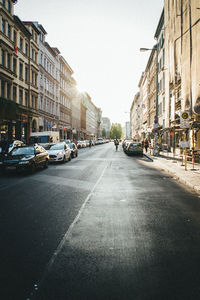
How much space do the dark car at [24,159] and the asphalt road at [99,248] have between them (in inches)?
208

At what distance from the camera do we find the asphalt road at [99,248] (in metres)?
2.78

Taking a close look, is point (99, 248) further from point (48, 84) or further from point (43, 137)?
point (48, 84)

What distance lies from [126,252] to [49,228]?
1.68m

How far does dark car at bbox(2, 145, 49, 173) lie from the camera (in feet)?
40.9

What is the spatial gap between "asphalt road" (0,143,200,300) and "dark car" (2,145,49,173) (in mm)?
5282

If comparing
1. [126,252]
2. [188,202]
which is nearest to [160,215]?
[188,202]

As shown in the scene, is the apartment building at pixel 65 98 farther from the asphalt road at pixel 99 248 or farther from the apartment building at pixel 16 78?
the asphalt road at pixel 99 248

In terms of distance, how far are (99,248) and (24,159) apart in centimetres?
962

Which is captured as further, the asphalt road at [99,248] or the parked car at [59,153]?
the parked car at [59,153]

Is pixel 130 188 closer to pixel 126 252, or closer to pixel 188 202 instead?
pixel 188 202

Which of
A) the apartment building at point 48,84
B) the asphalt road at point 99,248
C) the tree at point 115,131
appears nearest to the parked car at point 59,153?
the asphalt road at point 99,248

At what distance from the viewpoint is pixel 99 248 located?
12.7 ft

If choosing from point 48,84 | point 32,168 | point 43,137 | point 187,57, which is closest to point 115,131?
point 48,84

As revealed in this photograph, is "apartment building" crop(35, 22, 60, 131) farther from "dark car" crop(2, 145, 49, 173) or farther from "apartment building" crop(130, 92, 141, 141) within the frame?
"dark car" crop(2, 145, 49, 173)
